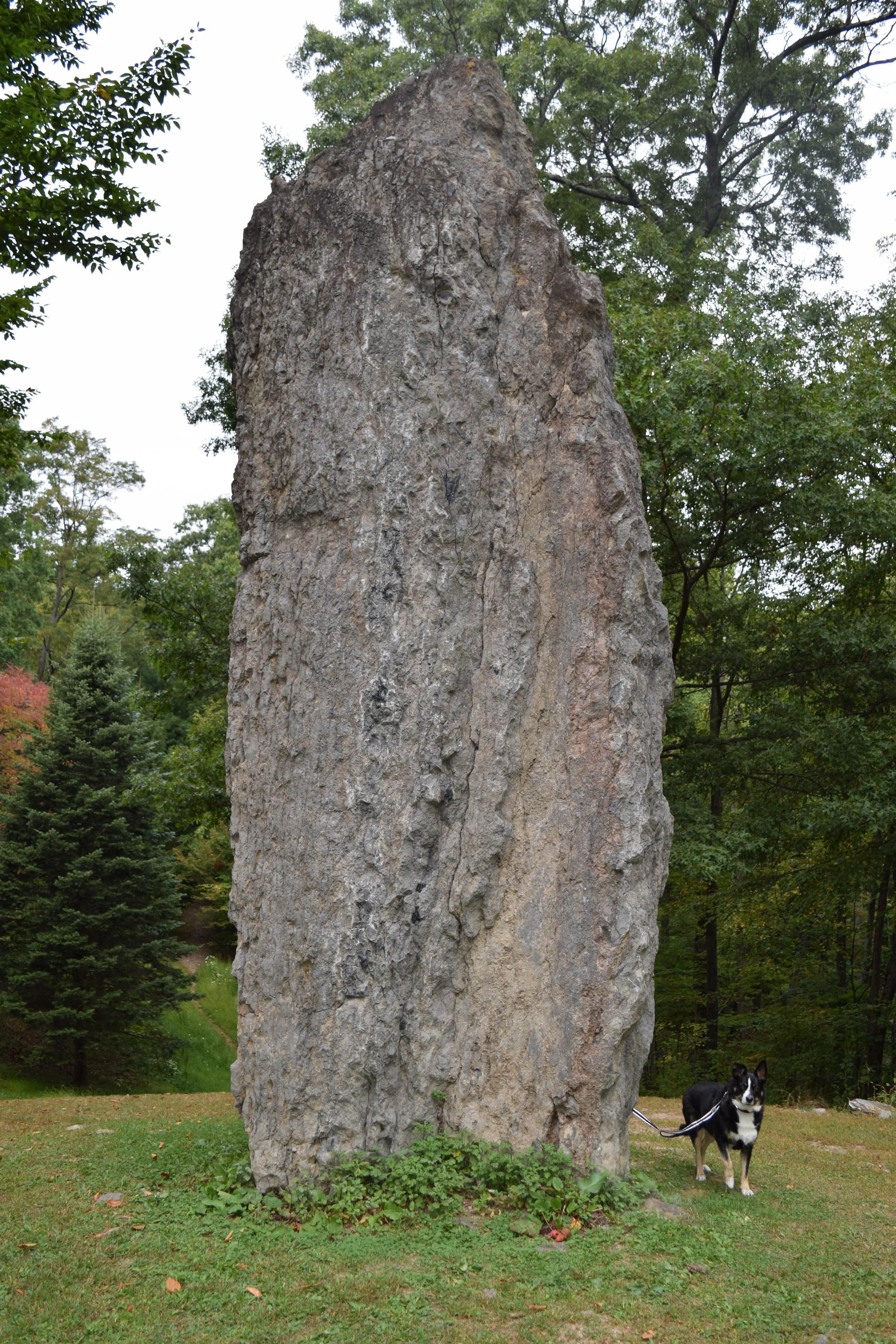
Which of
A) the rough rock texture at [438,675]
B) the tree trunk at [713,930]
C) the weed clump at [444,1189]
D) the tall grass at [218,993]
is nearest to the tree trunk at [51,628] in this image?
the tall grass at [218,993]

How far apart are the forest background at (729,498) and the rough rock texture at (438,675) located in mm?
5341

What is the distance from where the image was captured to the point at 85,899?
15820mm

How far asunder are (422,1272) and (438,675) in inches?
131

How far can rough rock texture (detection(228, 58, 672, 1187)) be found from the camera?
6160 mm

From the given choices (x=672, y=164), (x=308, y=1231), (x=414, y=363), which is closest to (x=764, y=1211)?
(x=308, y=1231)

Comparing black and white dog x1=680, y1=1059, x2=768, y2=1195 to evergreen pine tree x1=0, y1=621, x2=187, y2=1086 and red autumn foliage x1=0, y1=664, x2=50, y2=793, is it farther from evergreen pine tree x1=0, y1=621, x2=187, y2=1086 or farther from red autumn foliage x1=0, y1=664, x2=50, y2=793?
red autumn foliage x1=0, y1=664, x2=50, y2=793

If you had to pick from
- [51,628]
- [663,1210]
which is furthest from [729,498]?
[51,628]

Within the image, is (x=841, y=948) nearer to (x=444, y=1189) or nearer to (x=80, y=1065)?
(x=80, y=1065)

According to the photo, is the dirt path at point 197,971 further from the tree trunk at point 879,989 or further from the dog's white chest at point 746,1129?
the dog's white chest at point 746,1129

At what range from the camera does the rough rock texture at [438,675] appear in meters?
6.16

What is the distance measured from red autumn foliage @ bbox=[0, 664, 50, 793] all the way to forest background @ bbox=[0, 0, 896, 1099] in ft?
0.21

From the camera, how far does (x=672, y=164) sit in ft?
63.6

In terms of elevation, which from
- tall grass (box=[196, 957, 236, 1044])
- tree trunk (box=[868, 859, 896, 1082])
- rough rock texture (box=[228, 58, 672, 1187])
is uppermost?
rough rock texture (box=[228, 58, 672, 1187])

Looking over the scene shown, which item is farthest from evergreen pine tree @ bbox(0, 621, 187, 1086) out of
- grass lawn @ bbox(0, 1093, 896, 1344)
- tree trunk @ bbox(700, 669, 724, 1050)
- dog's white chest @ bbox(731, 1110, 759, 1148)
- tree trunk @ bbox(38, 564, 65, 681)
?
tree trunk @ bbox(38, 564, 65, 681)
